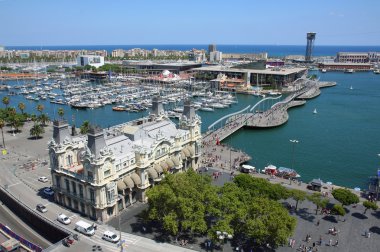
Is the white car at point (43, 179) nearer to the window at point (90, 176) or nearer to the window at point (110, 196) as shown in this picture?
the window at point (90, 176)

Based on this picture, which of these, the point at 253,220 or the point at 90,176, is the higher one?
the point at 90,176

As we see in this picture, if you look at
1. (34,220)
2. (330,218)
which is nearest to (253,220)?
(330,218)

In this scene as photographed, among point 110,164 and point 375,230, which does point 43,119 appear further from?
point 375,230

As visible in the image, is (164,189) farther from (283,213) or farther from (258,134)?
(258,134)

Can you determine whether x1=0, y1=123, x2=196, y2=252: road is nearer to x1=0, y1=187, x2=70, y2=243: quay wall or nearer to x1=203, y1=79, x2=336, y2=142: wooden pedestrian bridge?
x1=0, y1=187, x2=70, y2=243: quay wall

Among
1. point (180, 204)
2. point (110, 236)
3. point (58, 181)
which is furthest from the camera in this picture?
point (58, 181)

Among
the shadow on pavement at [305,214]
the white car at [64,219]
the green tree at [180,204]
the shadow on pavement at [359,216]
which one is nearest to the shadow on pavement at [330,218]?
the shadow on pavement at [305,214]

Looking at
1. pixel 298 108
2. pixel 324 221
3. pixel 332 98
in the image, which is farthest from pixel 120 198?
pixel 332 98

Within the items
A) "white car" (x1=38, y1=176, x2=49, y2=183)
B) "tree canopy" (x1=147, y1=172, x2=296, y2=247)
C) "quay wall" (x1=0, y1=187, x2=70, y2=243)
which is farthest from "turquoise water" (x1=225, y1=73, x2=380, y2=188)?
"quay wall" (x1=0, y1=187, x2=70, y2=243)
